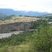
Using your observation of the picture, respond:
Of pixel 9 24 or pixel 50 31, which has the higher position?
pixel 50 31

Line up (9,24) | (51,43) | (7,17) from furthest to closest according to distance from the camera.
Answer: (7,17)
(9,24)
(51,43)

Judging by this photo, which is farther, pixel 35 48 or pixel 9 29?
pixel 9 29

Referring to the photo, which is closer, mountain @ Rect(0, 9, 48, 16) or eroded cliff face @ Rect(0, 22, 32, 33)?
eroded cliff face @ Rect(0, 22, 32, 33)

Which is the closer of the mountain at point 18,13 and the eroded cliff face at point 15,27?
the eroded cliff face at point 15,27

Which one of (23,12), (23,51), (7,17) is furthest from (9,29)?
(23,51)

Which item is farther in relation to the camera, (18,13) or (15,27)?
(18,13)

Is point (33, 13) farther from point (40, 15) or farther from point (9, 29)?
point (9, 29)

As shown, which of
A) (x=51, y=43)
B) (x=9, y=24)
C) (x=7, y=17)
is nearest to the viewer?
(x=51, y=43)
